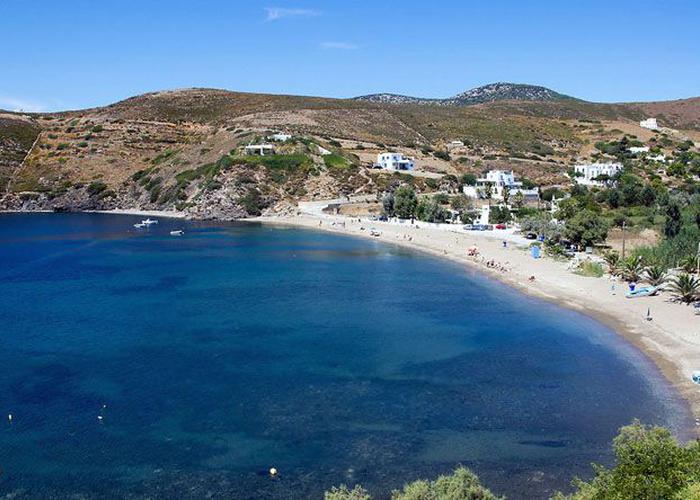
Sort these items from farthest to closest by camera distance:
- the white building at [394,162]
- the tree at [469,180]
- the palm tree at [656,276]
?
the white building at [394,162] → the tree at [469,180] → the palm tree at [656,276]

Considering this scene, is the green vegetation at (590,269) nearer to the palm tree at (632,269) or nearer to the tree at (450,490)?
the palm tree at (632,269)

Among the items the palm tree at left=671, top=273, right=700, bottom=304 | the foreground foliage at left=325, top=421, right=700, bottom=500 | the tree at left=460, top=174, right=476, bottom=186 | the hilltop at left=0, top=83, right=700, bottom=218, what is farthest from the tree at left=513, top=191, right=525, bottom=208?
the foreground foliage at left=325, top=421, right=700, bottom=500

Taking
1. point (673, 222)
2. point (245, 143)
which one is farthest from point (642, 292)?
point (245, 143)

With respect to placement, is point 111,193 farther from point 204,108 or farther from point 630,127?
point 630,127

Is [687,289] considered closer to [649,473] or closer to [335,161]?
[649,473]

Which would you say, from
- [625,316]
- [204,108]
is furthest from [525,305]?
[204,108]

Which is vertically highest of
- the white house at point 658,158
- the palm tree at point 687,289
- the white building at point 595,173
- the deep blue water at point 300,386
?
the white house at point 658,158

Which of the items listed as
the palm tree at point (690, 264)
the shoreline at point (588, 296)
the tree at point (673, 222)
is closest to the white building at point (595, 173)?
the shoreline at point (588, 296)
